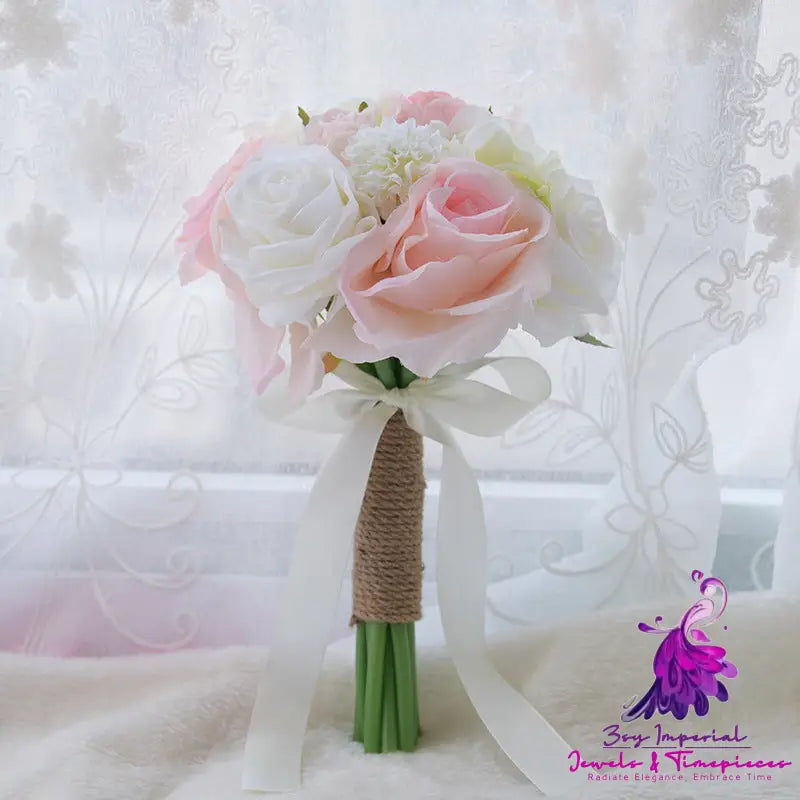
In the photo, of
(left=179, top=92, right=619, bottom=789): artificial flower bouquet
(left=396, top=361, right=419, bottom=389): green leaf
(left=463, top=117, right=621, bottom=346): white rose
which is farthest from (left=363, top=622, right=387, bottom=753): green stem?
(left=463, top=117, right=621, bottom=346): white rose

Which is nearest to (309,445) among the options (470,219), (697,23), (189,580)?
(189,580)

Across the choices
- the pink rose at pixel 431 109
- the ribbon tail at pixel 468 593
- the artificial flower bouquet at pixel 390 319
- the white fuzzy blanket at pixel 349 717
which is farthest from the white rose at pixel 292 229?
the white fuzzy blanket at pixel 349 717

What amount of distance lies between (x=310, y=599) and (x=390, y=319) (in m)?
0.31

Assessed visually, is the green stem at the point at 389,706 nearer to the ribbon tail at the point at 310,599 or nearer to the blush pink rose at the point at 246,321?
the ribbon tail at the point at 310,599

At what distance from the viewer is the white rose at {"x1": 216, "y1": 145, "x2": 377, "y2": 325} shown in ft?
2.29

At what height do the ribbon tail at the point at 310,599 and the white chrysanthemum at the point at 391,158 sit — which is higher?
the white chrysanthemum at the point at 391,158

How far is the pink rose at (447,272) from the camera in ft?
2.25

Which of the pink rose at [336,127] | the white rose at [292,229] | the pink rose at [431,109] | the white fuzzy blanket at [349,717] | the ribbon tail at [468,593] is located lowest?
the white fuzzy blanket at [349,717]

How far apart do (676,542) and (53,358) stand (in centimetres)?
70

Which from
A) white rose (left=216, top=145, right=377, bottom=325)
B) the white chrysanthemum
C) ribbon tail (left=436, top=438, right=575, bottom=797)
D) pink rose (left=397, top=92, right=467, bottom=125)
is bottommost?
ribbon tail (left=436, top=438, right=575, bottom=797)

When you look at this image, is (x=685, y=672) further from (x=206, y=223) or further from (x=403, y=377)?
(x=206, y=223)

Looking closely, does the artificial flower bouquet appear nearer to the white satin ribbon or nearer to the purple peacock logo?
the white satin ribbon

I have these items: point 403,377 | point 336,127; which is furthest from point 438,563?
point 336,127

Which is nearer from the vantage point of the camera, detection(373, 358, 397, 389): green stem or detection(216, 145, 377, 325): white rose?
detection(216, 145, 377, 325): white rose
